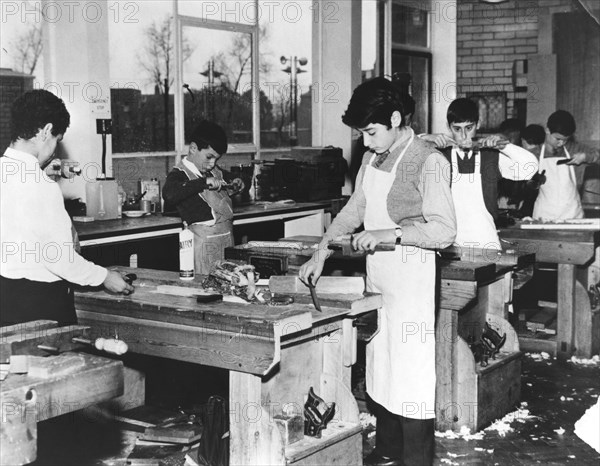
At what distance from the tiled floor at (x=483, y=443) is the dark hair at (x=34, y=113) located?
70.9 inches

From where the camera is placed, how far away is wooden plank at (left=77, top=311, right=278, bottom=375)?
342 centimetres

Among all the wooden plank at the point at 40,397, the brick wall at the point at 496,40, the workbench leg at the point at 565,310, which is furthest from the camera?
the brick wall at the point at 496,40

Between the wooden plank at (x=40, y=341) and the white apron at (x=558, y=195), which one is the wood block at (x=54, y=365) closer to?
the wooden plank at (x=40, y=341)

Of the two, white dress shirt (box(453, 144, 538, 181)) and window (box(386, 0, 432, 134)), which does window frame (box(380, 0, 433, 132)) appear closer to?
window (box(386, 0, 432, 134))

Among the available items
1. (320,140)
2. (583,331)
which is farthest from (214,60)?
(583,331)

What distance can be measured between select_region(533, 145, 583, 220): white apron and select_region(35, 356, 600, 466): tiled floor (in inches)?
93.7

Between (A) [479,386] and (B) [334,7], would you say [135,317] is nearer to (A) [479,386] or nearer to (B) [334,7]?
(A) [479,386]

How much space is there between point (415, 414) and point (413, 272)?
27.1 inches

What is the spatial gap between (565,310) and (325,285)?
3.35 metres

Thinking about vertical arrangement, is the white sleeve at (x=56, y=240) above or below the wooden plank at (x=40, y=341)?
above

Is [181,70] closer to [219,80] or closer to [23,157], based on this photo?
[219,80]

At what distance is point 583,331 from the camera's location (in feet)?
21.8

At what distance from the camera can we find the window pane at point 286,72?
9.41 m

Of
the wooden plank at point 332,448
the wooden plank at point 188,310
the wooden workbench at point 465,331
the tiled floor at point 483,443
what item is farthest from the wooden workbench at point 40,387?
the wooden workbench at point 465,331
